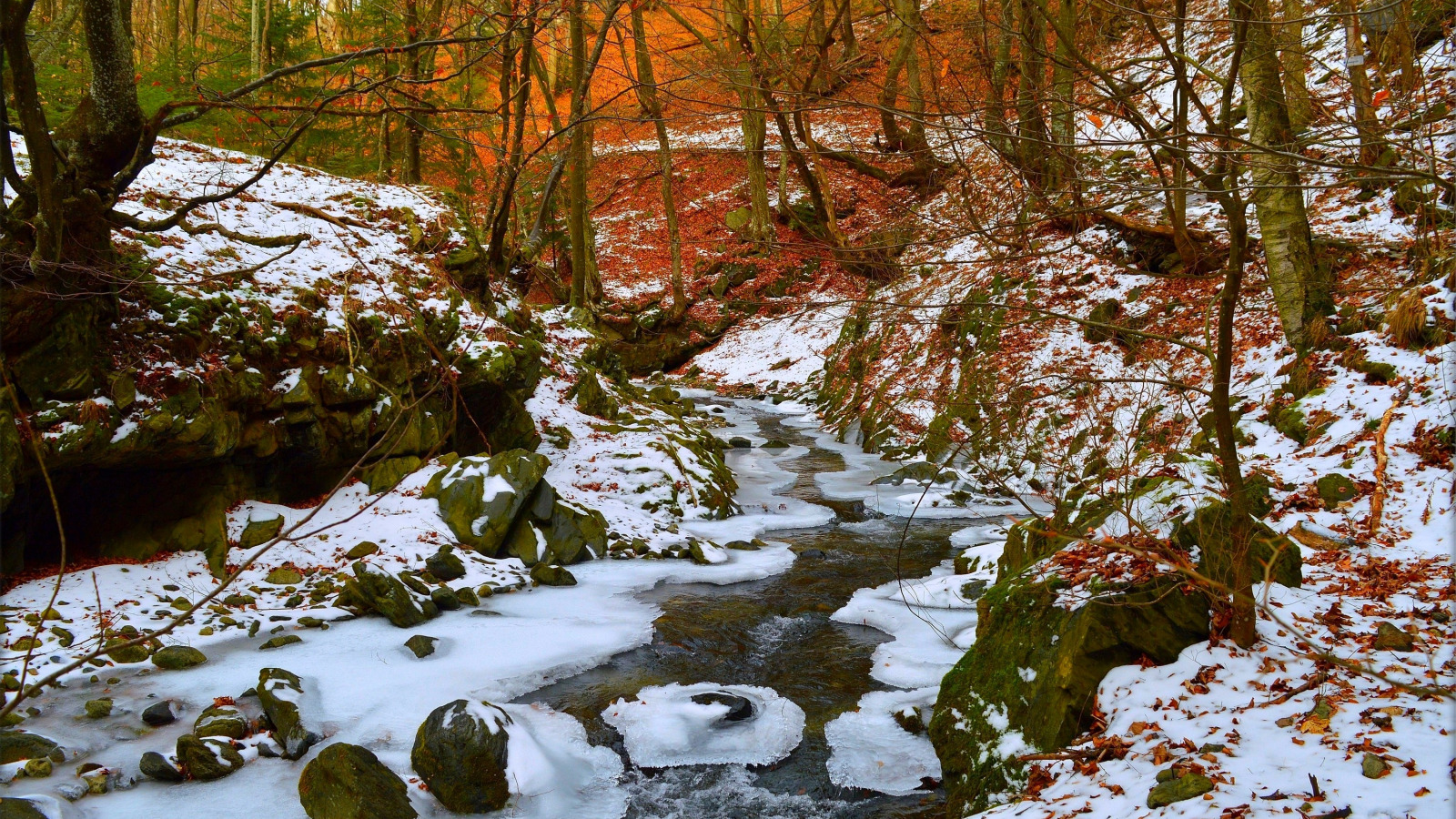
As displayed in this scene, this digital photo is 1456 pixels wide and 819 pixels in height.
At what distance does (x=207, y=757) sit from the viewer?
13.8ft

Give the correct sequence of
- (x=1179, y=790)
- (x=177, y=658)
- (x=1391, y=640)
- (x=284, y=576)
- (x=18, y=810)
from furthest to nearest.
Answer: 1. (x=284, y=576)
2. (x=177, y=658)
3. (x=18, y=810)
4. (x=1391, y=640)
5. (x=1179, y=790)

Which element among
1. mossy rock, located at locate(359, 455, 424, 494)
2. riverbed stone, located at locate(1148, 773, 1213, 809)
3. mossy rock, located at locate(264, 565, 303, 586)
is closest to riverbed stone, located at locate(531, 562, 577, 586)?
mossy rock, located at locate(359, 455, 424, 494)

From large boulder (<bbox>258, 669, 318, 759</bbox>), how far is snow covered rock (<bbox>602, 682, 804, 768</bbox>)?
A: 168 centimetres

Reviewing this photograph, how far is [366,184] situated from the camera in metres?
10.7

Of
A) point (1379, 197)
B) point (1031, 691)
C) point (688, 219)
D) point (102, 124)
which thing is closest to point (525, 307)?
point (102, 124)

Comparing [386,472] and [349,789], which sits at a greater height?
[386,472]

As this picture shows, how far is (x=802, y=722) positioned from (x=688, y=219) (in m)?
23.5

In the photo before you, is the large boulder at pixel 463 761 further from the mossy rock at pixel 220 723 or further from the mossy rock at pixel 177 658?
the mossy rock at pixel 177 658

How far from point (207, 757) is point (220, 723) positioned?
1.01ft

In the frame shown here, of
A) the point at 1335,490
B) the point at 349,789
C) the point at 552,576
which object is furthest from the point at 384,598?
the point at 1335,490

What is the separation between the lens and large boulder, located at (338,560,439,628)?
6234mm

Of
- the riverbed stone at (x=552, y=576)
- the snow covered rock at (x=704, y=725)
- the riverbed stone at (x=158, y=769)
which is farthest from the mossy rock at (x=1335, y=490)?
the riverbed stone at (x=158, y=769)

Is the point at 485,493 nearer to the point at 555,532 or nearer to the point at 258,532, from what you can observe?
the point at 555,532

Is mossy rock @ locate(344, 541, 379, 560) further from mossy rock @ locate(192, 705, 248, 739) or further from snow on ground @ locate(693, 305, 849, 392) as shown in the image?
snow on ground @ locate(693, 305, 849, 392)
